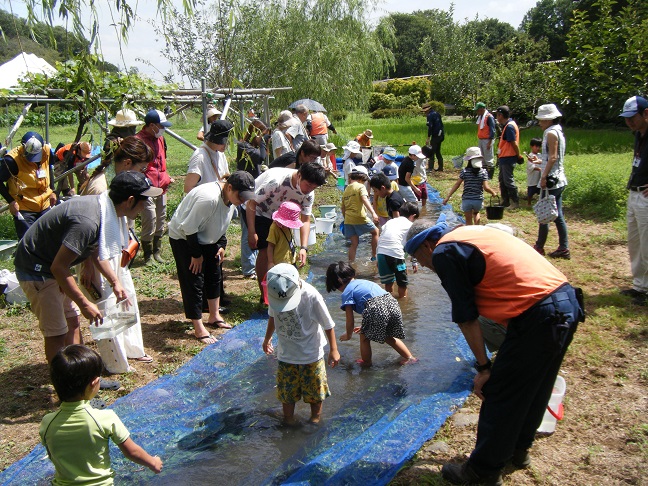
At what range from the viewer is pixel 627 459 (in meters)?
3.58

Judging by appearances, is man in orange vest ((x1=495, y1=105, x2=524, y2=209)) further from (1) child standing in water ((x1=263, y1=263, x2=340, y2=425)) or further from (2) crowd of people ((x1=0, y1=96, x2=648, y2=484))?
(1) child standing in water ((x1=263, y1=263, x2=340, y2=425))

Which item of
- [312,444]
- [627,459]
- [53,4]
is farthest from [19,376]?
[627,459]

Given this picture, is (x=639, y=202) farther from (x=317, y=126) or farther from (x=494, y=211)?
(x=317, y=126)

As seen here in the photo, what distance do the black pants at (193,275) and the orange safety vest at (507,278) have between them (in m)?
3.12

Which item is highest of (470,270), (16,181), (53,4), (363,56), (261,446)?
(363,56)

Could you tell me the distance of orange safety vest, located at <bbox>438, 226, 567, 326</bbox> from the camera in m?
3.04

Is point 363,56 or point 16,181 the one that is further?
point 363,56

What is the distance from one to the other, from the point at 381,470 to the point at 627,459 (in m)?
1.54

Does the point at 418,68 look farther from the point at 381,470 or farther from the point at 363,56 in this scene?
the point at 381,470

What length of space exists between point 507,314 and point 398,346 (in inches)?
89.0

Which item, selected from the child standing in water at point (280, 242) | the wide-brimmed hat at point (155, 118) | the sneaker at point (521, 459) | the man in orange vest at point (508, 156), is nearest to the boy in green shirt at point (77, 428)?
the sneaker at point (521, 459)

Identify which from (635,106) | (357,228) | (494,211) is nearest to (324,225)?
(357,228)

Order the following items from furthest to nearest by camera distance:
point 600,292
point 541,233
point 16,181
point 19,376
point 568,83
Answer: point 568,83, point 541,233, point 16,181, point 600,292, point 19,376

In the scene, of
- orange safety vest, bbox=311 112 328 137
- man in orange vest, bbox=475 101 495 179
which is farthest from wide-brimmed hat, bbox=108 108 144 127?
man in orange vest, bbox=475 101 495 179
